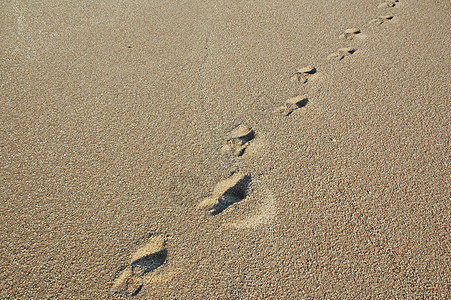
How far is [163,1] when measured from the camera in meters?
3.60

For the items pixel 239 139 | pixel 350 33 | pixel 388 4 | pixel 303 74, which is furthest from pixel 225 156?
pixel 388 4

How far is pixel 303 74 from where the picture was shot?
2.65 meters

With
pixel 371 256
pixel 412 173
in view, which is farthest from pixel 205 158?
pixel 412 173

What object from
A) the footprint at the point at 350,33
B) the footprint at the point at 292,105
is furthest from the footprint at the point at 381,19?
the footprint at the point at 292,105

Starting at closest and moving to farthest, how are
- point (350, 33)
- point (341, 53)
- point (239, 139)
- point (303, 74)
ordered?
1. point (239, 139)
2. point (303, 74)
3. point (341, 53)
4. point (350, 33)

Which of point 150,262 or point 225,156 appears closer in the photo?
point 150,262

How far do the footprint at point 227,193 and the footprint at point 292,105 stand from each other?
608 millimetres

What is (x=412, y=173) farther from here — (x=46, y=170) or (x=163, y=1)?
(x=163, y=1)

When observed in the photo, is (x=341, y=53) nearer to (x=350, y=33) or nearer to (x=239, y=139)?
(x=350, y=33)

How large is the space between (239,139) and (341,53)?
1.29 metres

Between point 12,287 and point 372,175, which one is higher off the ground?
point 12,287

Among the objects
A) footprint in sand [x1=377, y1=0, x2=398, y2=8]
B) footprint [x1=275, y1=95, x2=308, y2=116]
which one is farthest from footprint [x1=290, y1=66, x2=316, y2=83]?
footprint in sand [x1=377, y1=0, x2=398, y2=8]

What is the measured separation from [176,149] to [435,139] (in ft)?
4.94

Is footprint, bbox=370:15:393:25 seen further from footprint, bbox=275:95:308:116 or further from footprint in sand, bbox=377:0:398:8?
footprint, bbox=275:95:308:116
